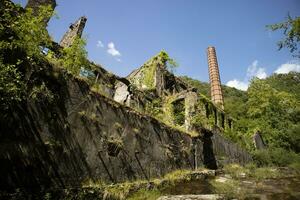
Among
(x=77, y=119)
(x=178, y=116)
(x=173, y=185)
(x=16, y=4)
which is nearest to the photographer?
(x=16, y=4)

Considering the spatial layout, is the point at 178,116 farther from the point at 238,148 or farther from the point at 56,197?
the point at 56,197

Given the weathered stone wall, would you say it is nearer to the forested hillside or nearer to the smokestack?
the forested hillside

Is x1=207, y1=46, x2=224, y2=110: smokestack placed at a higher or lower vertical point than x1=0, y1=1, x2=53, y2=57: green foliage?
higher

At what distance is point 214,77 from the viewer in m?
39.2

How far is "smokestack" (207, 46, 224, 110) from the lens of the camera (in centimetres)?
3687

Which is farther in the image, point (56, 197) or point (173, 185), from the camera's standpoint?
point (173, 185)

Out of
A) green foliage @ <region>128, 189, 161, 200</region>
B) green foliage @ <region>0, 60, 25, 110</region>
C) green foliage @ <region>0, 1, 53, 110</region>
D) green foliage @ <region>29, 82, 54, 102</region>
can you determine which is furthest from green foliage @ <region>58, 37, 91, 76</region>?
green foliage @ <region>128, 189, 161, 200</region>

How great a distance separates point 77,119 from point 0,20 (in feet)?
9.05

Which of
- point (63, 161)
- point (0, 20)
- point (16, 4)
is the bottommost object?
point (63, 161)

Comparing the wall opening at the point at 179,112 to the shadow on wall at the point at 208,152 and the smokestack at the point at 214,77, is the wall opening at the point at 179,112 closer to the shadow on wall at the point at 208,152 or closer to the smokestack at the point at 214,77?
the shadow on wall at the point at 208,152

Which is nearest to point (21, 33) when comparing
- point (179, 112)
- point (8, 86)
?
point (8, 86)

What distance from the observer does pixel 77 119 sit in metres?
6.32

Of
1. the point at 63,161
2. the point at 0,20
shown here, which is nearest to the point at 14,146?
the point at 63,161

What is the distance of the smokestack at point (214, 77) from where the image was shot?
3687 centimetres
